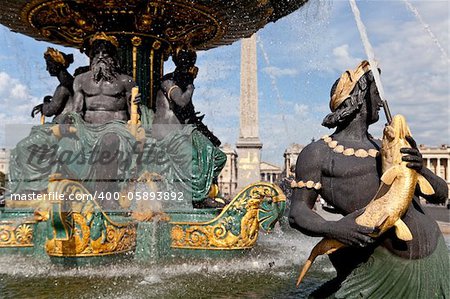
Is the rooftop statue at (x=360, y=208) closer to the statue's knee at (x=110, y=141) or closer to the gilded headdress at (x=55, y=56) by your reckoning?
the statue's knee at (x=110, y=141)

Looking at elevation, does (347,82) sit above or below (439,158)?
above

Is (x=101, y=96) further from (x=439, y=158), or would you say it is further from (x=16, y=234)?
(x=439, y=158)

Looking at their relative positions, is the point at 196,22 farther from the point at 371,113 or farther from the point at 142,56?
the point at 371,113

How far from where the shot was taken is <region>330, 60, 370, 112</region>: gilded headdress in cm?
246

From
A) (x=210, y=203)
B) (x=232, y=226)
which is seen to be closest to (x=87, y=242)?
(x=232, y=226)

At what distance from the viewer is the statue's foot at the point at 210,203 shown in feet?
21.0

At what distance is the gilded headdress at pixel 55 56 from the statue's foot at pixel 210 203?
2.73 meters

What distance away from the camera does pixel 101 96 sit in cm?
652

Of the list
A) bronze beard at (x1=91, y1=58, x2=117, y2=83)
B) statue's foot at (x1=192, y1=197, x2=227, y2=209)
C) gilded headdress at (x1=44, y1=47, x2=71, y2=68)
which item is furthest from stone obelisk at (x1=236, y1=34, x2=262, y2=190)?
bronze beard at (x1=91, y1=58, x2=117, y2=83)

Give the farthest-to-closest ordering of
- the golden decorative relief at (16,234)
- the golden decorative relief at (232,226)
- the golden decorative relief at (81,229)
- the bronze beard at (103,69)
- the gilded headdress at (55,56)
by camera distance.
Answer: the gilded headdress at (55,56) < the bronze beard at (103,69) < the golden decorative relief at (232,226) < the golden decorative relief at (16,234) < the golden decorative relief at (81,229)

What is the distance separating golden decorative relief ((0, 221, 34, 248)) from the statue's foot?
1958mm

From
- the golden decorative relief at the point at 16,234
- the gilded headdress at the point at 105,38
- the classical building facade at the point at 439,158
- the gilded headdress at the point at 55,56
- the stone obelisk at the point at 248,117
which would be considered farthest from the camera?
the classical building facade at the point at 439,158

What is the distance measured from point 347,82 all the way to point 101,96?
4617 mm

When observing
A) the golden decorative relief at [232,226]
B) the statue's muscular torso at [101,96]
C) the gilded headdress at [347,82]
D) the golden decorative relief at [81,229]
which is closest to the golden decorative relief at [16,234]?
the golden decorative relief at [81,229]
